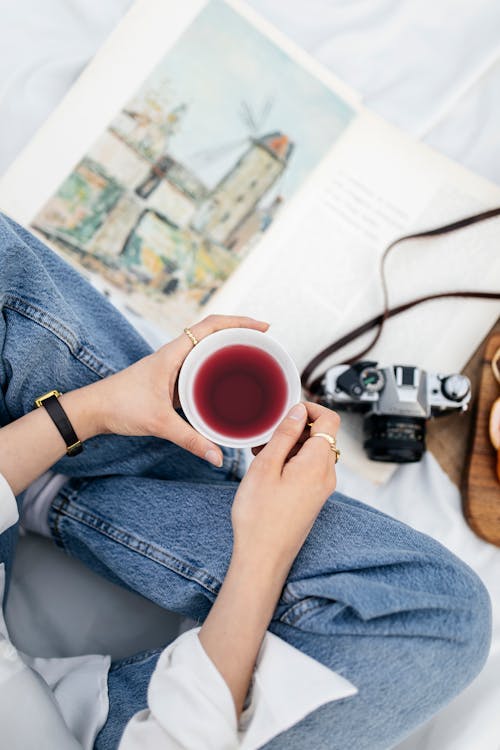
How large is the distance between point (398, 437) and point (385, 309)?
187 millimetres

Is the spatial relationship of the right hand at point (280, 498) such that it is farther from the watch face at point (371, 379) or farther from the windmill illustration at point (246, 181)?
the windmill illustration at point (246, 181)

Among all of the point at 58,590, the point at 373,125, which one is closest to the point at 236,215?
the point at 373,125

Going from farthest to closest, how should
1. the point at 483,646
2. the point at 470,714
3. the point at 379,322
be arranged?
1. the point at 379,322
2. the point at 470,714
3. the point at 483,646

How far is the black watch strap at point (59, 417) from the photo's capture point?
0.57 m

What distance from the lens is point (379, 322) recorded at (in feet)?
2.61

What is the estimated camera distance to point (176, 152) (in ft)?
2.70

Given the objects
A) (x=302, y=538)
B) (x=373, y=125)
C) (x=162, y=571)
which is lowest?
(x=162, y=571)

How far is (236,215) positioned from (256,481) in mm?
461

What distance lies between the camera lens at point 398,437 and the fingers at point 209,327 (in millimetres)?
227

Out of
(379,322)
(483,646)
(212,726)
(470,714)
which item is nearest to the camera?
(212,726)

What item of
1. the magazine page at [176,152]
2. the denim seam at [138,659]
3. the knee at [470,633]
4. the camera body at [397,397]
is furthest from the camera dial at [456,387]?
the denim seam at [138,659]

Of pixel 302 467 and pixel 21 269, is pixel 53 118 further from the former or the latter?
pixel 302 467

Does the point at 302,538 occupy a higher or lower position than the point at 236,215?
lower

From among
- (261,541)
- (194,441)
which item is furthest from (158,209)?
(261,541)
